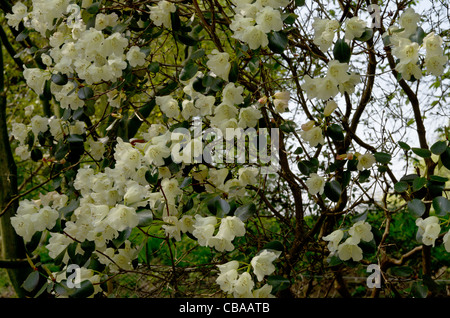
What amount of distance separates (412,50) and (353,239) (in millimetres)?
550

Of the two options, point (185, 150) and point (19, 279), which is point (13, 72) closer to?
point (19, 279)

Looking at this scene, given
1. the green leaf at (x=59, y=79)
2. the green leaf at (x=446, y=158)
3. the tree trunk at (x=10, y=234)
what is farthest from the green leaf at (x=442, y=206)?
the tree trunk at (x=10, y=234)

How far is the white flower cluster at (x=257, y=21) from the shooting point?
52.9 inches

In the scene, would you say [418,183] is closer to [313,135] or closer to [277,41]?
[313,135]

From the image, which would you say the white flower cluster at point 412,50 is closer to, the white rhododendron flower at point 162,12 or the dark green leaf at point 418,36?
the dark green leaf at point 418,36

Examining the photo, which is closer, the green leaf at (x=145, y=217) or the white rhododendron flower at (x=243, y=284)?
the white rhododendron flower at (x=243, y=284)

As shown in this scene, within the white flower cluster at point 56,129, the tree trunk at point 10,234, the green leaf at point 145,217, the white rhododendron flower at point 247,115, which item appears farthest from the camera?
the tree trunk at point 10,234

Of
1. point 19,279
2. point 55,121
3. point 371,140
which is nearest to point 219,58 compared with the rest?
point 55,121

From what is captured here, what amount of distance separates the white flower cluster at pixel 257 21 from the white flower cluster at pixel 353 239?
0.58 m

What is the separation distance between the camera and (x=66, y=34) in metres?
1.80

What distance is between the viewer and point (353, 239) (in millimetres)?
1394

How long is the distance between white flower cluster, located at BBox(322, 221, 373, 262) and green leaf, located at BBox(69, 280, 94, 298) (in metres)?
0.71

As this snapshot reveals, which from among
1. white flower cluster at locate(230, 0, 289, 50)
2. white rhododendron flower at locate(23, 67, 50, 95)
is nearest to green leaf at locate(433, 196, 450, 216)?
white flower cluster at locate(230, 0, 289, 50)

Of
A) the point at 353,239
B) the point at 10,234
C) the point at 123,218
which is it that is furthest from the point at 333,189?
the point at 10,234
